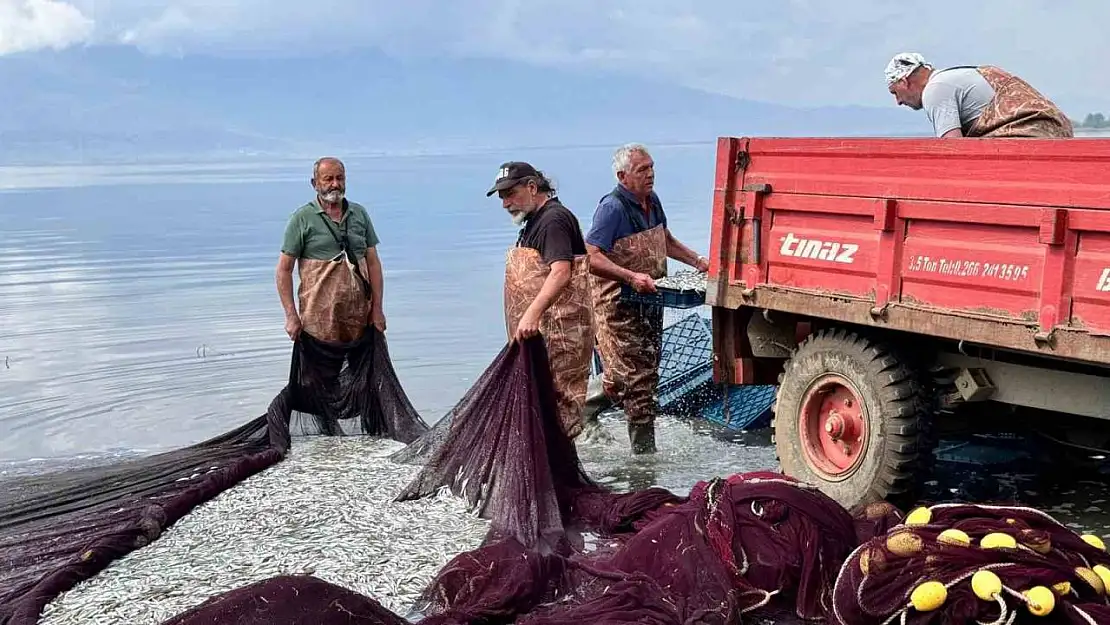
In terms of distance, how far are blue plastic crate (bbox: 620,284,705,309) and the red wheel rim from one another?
126 cm

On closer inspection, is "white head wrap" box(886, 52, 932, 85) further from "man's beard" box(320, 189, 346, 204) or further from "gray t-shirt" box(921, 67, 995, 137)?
"man's beard" box(320, 189, 346, 204)

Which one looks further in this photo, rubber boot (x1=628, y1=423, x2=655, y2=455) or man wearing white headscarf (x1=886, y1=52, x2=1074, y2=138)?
rubber boot (x1=628, y1=423, x2=655, y2=455)

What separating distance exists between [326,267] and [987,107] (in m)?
4.29

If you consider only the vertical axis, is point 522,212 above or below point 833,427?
above

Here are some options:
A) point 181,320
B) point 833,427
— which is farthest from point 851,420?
point 181,320

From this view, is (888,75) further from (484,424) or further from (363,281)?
(363,281)

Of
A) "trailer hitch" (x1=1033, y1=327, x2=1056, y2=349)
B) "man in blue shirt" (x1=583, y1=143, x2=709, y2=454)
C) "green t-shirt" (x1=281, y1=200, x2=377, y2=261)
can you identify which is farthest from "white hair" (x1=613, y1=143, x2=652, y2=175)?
"trailer hitch" (x1=1033, y1=327, x2=1056, y2=349)

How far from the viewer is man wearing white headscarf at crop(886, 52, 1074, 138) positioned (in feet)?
19.8

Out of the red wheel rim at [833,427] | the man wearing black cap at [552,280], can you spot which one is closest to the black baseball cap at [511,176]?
the man wearing black cap at [552,280]

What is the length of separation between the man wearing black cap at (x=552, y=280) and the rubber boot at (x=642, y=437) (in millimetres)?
1313

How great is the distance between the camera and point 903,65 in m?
6.64

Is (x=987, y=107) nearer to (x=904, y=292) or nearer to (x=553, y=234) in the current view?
(x=904, y=292)

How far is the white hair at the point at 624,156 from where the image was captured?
8.06 metres

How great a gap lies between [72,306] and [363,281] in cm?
987
